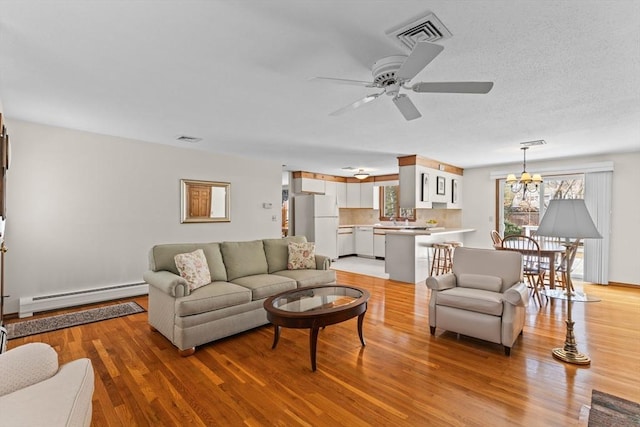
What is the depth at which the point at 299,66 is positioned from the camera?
7.29ft

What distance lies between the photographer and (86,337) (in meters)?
3.00

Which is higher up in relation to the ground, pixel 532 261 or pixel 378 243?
pixel 532 261

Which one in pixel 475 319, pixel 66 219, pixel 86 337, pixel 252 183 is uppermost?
pixel 252 183

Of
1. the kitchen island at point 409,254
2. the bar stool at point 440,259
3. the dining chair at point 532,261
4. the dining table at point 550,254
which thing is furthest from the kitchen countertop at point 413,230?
the dining table at point 550,254

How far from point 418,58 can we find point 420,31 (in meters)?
0.23

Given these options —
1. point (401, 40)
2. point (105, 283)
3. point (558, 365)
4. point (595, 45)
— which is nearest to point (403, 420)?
point (558, 365)

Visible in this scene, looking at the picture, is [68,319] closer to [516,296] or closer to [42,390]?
[42,390]

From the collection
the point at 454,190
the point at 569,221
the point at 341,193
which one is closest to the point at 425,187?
the point at 454,190

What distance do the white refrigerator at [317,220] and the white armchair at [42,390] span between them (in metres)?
6.01

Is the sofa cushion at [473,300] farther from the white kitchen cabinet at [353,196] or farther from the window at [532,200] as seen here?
the white kitchen cabinet at [353,196]

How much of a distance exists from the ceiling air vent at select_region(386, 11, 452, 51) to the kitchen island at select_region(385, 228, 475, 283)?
12.5 ft

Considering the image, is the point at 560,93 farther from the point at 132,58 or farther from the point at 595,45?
the point at 132,58

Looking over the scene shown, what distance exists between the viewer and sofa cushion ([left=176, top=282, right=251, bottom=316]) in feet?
8.71

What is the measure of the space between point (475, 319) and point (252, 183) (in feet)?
14.5
